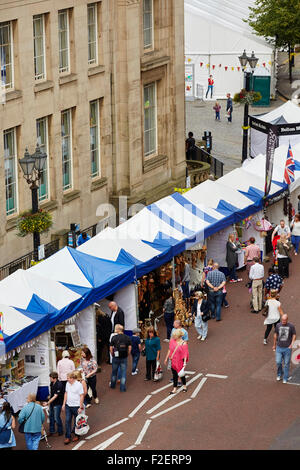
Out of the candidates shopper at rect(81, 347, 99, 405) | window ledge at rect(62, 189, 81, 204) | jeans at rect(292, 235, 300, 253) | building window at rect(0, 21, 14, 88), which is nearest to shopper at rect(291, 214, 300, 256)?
jeans at rect(292, 235, 300, 253)

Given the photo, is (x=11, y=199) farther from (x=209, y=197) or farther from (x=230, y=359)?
(x=230, y=359)

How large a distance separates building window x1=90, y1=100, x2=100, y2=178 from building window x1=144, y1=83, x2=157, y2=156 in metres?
3.14

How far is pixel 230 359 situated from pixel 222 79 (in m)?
38.4

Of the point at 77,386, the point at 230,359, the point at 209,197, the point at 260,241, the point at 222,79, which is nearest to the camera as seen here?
the point at 77,386

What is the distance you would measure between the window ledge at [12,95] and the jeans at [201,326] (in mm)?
7862

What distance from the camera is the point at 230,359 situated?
88.5 feet

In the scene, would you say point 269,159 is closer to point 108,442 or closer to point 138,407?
point 138,407

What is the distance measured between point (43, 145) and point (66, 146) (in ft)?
4.52

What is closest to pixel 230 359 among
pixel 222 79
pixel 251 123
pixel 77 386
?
pixel 77 386

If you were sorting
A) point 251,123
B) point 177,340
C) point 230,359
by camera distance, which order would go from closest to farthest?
point 177,340 < point 230,359 < point 251,123

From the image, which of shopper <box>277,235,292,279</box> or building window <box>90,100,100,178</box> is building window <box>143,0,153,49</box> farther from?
shopper <box>277,235,292,279</box>

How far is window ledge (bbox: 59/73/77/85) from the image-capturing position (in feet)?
109

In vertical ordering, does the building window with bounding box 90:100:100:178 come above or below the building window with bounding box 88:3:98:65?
below

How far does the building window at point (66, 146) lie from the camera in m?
33.9
